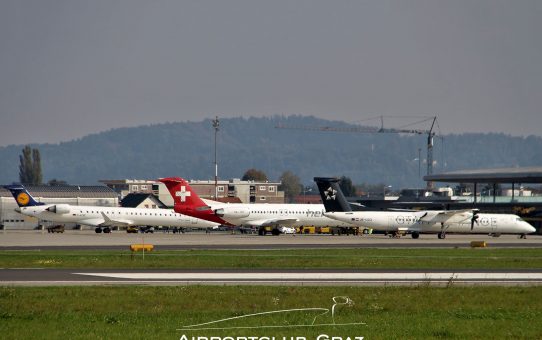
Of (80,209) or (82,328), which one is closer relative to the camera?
(82,328)

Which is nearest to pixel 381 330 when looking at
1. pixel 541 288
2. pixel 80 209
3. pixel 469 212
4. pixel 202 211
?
pixel 541 288

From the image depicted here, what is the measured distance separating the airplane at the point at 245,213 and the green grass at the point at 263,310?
72173 millimetres

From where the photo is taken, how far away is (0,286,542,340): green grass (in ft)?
82.5

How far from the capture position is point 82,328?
84.3ft

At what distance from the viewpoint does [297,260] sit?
5450 cm

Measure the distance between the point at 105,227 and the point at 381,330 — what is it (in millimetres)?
96617

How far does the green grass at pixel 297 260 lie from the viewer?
50006 mm

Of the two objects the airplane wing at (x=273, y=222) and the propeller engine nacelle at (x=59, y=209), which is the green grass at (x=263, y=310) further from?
the propeller engine nacelle at (x=59, y=209)

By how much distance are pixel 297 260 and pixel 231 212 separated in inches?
2142

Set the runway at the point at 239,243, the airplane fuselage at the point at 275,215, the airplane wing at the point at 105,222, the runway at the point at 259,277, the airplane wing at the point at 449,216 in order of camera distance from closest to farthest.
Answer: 1. the runway at the point at 259,277
2. the runway at the point at 239,243
3. the airplane wing at the point at 449,216
4. the airplane fuselage at the point at 275,215
5. the airplane wing at the point at 105,222

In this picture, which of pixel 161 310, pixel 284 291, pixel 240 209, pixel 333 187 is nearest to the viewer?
pixel 161 310

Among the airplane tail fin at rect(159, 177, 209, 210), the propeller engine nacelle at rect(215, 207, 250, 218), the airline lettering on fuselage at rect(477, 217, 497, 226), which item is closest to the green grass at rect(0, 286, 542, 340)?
the airline lettering on fuselage at rect(477, 217, 497, 226)

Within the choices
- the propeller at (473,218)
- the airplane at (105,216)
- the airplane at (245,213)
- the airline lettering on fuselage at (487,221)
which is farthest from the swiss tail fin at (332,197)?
the airplane at (105,216)

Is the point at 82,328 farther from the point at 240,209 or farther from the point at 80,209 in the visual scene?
the point at 80,209
